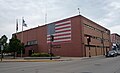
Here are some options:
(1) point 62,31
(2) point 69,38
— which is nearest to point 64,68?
(2) point 69,38

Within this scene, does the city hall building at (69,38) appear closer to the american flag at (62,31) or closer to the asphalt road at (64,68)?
the american flag at (62,31)

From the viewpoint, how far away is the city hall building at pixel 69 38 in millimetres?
54469

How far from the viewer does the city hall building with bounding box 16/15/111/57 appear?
54469 mm

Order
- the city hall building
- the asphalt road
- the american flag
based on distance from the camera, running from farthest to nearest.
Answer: the american flag, the city hall building, the asphalt road

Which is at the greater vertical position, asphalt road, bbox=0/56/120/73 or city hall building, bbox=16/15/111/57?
city hall building, bbox=16/15/111/57

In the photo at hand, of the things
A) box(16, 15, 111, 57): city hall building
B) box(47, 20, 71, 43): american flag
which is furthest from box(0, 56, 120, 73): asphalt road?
box(47, 20, 71, 43): american flag

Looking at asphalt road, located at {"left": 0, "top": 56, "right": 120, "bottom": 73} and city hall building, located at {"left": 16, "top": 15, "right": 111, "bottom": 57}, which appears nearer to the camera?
asphalt road, located at {"left": 0, "top": 56, "right": 120, "bottom": 73}

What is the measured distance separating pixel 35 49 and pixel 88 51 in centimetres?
1918

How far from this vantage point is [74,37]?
5484cm

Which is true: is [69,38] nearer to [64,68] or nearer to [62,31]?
[62,31]

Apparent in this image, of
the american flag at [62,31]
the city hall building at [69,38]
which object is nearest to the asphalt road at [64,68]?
the city hall building at [69,38]

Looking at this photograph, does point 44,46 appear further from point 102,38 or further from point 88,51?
point 102,38

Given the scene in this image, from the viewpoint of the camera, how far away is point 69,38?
56.1m

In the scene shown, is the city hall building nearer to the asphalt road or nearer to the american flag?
the american flag
